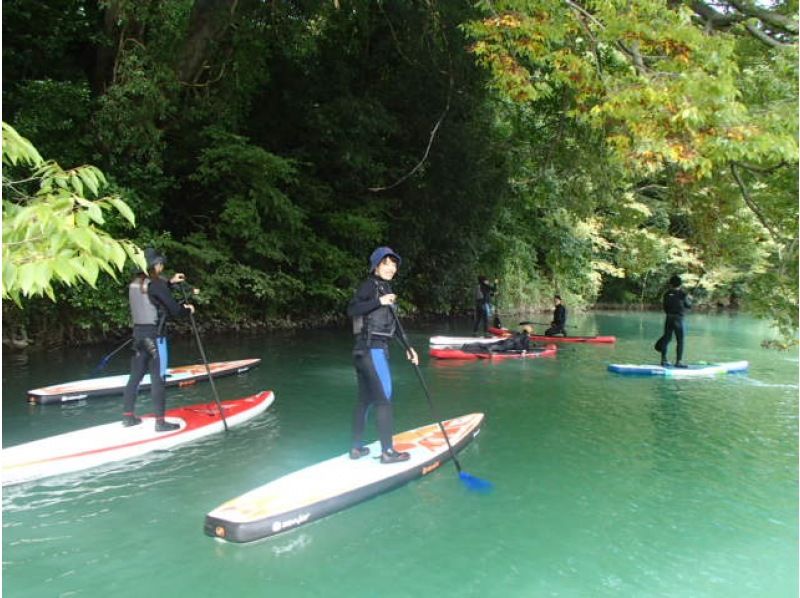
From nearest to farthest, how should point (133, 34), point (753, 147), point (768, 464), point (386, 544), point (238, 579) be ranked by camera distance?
1. point (238, 579)
2. point (386, 544)
3. point (753, 147)
4. point (768, 464)
5. point (133, 34)

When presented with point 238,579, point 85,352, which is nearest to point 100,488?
point 238,579

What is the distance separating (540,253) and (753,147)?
26556mm

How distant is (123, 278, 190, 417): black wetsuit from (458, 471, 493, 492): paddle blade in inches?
136

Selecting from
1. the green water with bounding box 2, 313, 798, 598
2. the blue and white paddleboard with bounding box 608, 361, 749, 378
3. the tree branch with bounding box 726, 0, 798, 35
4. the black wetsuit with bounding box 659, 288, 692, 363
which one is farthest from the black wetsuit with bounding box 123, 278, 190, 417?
the black wetsuit with bounding box 659, 288, 692, 363

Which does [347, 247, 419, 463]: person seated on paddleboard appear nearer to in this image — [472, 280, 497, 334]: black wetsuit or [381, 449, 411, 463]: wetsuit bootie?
[381, 449, 411, 463]: wetsuit bootie

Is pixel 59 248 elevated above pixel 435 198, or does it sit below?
below

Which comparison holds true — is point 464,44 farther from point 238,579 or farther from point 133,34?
point 238,579

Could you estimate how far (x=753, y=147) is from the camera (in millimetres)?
5410

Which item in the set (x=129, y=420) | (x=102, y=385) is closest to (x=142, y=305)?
(x=129, y=420)

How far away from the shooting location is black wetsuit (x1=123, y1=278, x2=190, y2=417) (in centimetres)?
682

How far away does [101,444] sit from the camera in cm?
643

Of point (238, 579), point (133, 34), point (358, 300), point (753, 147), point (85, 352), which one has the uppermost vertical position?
point (133, 34)

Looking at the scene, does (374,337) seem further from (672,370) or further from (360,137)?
(360,137)

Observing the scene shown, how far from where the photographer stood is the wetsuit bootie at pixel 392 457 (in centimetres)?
587
